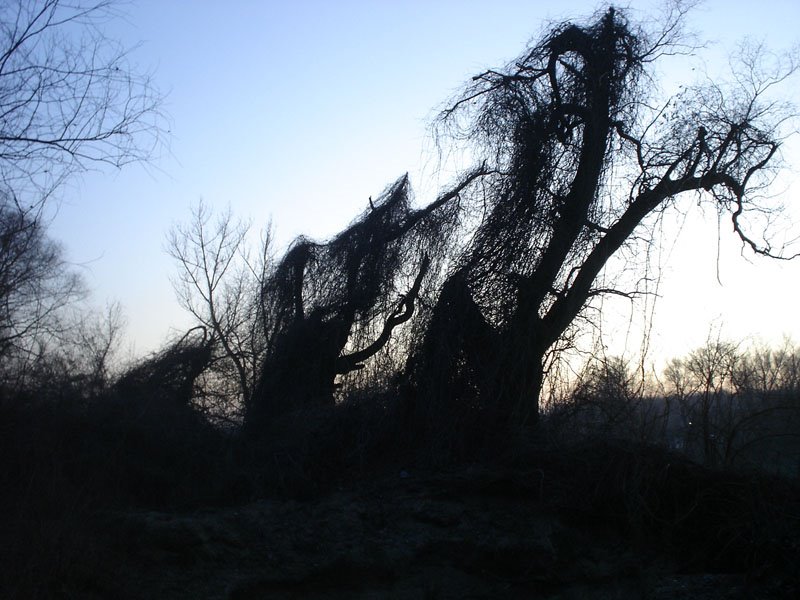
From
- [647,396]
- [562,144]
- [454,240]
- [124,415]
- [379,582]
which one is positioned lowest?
A: [379,582]

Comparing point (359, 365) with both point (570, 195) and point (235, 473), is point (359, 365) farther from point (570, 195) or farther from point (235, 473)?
point (570, 195)

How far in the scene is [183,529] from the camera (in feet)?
25.5

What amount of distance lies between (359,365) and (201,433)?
317 cm

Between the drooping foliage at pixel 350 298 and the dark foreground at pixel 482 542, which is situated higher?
→ the drooping foliage at pixel 350 298

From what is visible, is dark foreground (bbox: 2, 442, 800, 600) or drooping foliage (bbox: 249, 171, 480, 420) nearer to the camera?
dark foreground (bbox: 2, 442, 800, 600)

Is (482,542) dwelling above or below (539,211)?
below

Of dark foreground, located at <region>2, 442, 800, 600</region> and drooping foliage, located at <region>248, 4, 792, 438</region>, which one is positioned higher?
drooping foliage, located at <region>248, 4, 792, 438</region>

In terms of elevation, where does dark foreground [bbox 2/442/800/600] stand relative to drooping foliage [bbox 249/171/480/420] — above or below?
below

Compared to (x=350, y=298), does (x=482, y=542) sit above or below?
below

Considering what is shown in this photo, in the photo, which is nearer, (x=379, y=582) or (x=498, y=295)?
(x=379, y=582)

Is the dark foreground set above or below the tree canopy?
below

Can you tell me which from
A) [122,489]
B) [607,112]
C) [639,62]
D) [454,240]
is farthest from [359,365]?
[639,62]

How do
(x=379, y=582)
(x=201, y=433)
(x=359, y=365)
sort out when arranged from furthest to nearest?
(x=201, y=433) < (x=359, y=365) < (x=379, y=582)

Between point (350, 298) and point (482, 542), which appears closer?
point (482, 542)
